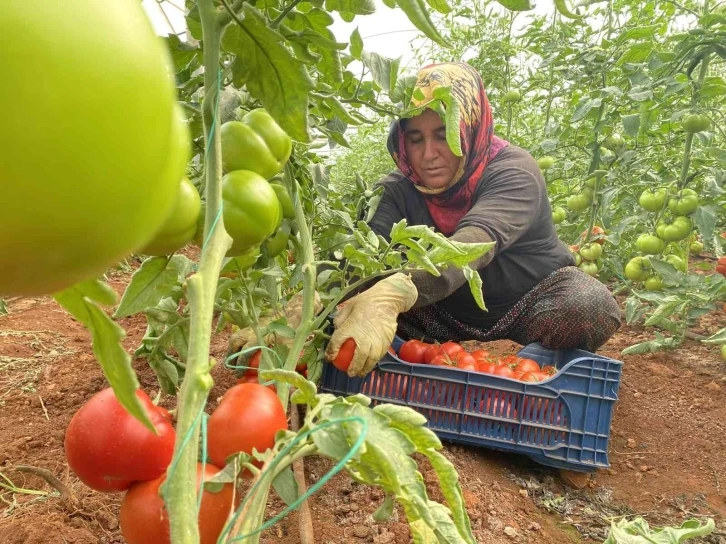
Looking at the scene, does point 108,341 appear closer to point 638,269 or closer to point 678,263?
point 678,263

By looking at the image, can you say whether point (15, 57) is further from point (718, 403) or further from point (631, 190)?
point (631, 190)

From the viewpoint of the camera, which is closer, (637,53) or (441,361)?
(441,361)

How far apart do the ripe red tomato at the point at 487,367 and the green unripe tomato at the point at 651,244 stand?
4.43 feet

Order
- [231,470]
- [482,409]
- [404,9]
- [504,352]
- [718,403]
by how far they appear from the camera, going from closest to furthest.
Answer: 1. [404,9]
2. [231,470]
3. [482,409]
4. [718,403]
5. [504,352]

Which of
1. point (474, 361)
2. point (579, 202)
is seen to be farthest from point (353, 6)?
point (579, 202)

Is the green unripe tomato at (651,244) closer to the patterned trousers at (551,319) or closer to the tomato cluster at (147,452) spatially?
the patterned trousers at (551,319)

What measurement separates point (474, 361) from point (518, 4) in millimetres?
1401

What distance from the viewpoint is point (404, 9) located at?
1.61ft

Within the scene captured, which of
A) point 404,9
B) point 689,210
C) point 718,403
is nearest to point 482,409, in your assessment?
point 718,403

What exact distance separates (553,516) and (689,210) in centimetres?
167

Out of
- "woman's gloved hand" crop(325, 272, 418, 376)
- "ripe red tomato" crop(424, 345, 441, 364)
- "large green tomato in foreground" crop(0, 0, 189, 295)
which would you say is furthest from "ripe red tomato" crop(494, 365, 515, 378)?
"large green tomato in foreground" crop(0, 0, 189, 295)

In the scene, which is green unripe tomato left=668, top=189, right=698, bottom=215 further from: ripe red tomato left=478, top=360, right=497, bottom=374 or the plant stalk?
the plant stalk

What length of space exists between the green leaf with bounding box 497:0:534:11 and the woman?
4.12 ft

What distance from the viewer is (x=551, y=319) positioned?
85.7 inches
